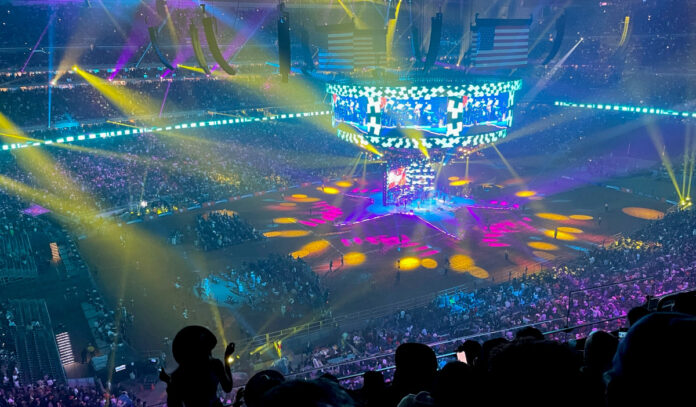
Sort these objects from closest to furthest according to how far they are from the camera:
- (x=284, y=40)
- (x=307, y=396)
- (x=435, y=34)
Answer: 1. (x=307, y=396)
2. (x=284, y=40)
3. (x=435, y=34)

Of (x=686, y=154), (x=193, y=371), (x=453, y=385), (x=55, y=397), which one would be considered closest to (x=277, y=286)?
(x=55, y=397)

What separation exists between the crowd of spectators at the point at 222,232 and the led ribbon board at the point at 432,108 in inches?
375

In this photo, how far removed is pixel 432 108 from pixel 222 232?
47.4 feet

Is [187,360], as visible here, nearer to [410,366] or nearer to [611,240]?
[410,366]

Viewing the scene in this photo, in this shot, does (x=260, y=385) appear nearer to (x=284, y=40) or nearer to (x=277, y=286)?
(x=284, y=40)

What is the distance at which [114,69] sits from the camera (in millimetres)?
40125

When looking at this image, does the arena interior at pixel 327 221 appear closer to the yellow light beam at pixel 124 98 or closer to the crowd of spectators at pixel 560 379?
the crowd of spectators at pixel 560 379

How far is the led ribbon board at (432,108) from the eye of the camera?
24797mm

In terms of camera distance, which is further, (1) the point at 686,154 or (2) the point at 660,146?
(2) the point at 660,146

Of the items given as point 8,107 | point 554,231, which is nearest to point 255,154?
point 8,107

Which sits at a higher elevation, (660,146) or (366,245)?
(660,146)

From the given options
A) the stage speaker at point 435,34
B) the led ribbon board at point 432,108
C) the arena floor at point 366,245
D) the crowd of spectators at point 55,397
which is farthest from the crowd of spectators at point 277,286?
the stage speaker at point 435,34

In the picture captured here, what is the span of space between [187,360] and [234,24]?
47.6 m

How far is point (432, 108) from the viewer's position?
1026 inches
